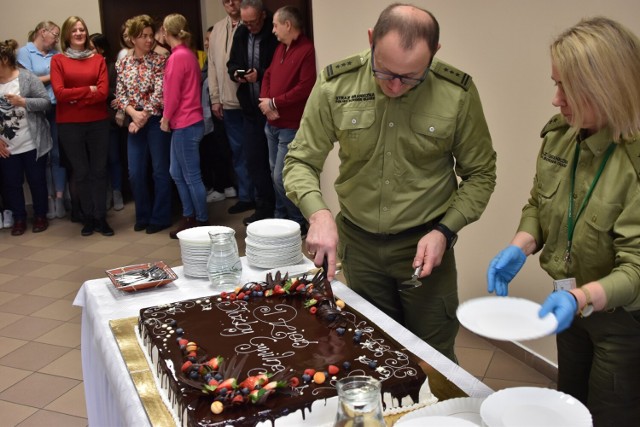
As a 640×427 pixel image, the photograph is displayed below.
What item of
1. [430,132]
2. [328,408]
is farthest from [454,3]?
[328,408]

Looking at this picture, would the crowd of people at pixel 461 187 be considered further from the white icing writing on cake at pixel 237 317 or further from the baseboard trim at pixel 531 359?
→ the baseboard trim at pixel 531 359

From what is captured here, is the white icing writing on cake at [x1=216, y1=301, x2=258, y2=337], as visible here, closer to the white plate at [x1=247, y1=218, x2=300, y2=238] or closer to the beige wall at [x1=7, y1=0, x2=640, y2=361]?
the white plate at [x1=247, y1=218, x2=300, y2=238]

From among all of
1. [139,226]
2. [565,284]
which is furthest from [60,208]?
[565,284]

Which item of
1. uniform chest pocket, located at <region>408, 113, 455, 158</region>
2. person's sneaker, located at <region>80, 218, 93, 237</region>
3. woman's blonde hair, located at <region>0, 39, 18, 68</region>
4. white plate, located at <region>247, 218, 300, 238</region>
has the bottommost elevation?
person's sneaker, located at <region>80, 218, 93, 237</region>

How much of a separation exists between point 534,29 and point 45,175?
4.07 metres

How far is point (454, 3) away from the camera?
10.2 ft

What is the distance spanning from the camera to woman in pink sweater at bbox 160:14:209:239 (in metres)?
4.71

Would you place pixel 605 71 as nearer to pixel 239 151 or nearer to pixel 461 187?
pixel 461 187

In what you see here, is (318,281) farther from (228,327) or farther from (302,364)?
(302,364)

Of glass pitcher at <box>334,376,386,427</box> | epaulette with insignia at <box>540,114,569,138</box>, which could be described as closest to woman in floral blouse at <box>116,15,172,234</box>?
epaulette with insignia at <box>540,114,569,138</box>

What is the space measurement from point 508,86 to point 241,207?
328 cm

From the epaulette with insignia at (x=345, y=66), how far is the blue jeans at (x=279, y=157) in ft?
8.36

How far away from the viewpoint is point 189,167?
496 centimetres

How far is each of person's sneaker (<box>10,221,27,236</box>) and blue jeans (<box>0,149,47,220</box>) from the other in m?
0.03
